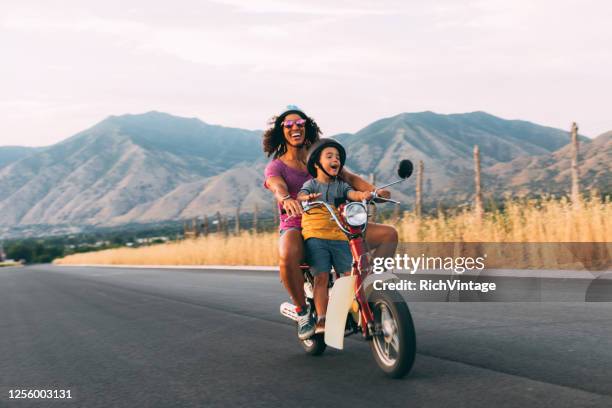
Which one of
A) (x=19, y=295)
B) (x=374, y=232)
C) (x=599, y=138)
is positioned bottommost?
(x=19, y=295)

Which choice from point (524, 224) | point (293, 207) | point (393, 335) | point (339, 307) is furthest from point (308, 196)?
point (524, 224)

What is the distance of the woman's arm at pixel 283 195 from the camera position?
241 inches

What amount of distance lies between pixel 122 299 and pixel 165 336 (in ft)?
21.5

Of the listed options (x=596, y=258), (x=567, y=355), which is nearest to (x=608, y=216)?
(x=596, y=258)

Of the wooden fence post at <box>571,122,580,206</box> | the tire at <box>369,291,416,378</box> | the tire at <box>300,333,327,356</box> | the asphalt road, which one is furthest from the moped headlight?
the wooden fence post at <box>571,122,580,206</box>

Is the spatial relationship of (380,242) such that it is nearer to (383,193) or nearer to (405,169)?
(383,193)

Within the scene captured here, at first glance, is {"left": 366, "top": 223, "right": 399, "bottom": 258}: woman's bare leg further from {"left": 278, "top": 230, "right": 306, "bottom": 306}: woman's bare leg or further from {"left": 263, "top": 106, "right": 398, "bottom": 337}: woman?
{"left": 278, "top": 230, "right": 306, "bottom": 306}: woman's bare leg

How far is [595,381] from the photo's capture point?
534cm

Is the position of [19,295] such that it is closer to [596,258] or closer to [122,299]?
[122,299]

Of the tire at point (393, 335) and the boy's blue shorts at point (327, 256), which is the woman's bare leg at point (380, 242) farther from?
the tire at point (393, 335)

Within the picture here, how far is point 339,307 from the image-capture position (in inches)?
237

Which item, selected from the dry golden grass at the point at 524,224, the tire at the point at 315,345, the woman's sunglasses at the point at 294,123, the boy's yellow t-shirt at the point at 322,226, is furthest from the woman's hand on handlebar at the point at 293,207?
the dry golden grass at the point at 524,224

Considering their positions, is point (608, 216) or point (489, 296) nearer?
point (489, 296)

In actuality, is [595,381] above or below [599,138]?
below
